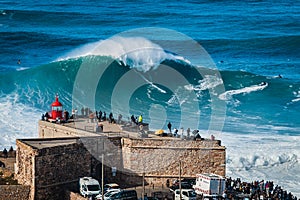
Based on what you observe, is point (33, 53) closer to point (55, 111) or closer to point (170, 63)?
point (170, 63)

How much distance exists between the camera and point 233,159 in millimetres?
48656

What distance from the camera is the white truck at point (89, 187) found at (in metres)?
36.3

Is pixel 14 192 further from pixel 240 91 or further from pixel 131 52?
pixel 131 52

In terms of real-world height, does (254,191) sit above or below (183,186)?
below

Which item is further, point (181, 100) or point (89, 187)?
point (181, 100)

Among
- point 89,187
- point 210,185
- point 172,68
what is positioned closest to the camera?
point 89,187

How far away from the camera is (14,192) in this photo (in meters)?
37.2

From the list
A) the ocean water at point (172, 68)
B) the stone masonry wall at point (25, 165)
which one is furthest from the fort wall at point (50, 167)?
the ocean water at point (172, 68)

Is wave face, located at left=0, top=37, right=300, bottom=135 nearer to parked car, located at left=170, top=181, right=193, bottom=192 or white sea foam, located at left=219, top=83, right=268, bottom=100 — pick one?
white sea foam, located at left=219, top=83, right=268, bottom=100

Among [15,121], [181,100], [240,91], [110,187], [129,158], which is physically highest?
[240,91]

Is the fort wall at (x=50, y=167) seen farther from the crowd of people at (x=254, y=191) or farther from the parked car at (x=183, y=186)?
the crowd of people at (x=254, y=191)

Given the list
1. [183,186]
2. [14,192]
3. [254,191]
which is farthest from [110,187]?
[254,191]

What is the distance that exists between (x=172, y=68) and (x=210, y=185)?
37327mm

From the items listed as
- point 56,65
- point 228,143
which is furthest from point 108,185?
point 56,65
